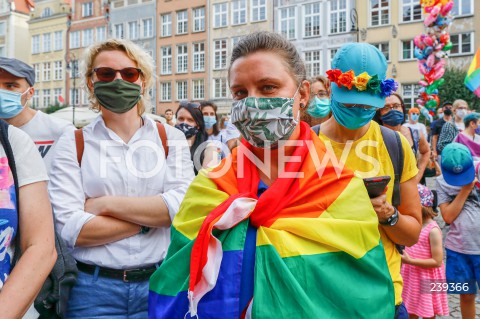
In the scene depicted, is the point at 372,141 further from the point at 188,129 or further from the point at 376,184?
the point at 188,129

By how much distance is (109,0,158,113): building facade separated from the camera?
45938 mm

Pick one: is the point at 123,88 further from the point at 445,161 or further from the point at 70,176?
the point at 445,161

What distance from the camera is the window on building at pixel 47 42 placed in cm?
5419

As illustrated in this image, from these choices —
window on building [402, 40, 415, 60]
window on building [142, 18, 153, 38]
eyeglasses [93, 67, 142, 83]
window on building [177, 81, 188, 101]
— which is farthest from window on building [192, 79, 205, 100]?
eyeglasses [93, 67, 142, 83]

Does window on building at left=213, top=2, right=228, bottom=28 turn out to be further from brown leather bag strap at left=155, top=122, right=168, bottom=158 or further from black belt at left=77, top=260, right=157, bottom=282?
black belt at left=77, top=260, right=157, bottom=282

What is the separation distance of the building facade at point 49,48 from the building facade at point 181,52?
13.6 metres

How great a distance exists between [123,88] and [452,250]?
375cm

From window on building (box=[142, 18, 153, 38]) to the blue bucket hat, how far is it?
1806 inches

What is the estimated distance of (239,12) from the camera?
132 ft

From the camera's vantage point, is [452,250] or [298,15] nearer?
[452,250]

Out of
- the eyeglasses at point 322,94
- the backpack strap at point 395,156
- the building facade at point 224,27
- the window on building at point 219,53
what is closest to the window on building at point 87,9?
the building facade at point 224,27

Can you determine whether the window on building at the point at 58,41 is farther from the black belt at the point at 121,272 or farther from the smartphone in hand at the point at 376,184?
the smartphone in hand at the point at 376,184

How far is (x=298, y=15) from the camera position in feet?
122

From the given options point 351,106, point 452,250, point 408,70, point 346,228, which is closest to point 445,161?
point 452,250
